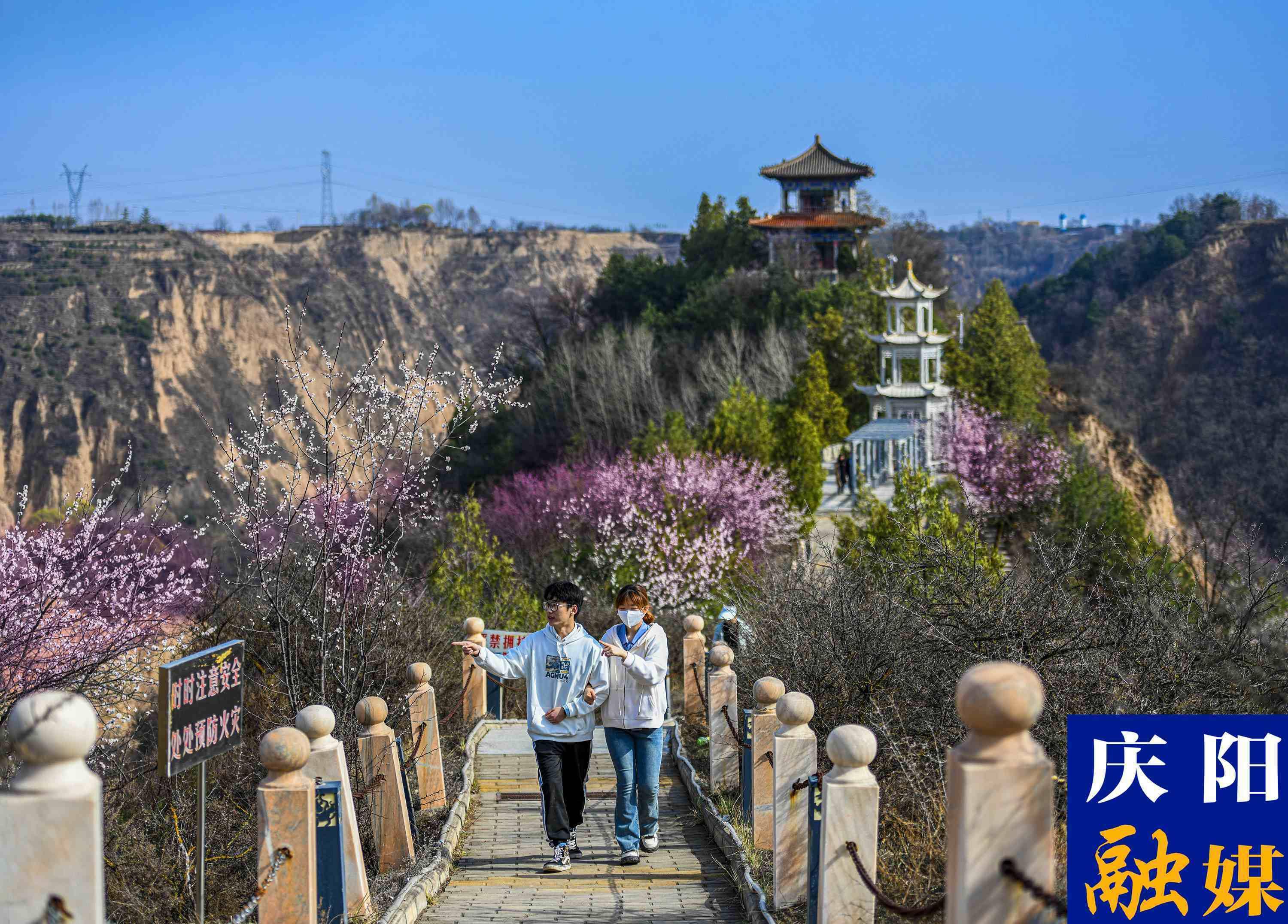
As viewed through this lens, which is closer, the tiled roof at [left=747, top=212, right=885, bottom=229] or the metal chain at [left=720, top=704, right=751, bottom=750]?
the metal chain at [left=720, top=704, right=751, bottom=750]

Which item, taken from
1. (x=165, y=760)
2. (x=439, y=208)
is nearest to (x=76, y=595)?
(x=165, y=760)

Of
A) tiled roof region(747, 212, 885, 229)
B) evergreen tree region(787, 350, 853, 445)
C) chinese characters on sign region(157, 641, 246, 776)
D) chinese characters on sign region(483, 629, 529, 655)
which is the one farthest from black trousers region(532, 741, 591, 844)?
tiled roof region(747, 212, 885, 229)

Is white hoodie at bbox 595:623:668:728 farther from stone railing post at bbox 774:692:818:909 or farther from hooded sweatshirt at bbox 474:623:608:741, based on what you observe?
stone railing post at bbox 774:692:818:909

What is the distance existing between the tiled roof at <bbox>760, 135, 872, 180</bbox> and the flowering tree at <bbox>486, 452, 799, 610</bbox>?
2872 centimetres

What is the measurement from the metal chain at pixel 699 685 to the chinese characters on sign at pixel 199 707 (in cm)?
614

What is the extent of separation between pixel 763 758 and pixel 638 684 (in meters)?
0.87

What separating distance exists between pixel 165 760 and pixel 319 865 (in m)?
1.14

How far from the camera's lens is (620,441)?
1473 inches

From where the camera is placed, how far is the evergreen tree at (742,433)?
27.1m

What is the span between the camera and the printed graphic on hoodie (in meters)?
7.00

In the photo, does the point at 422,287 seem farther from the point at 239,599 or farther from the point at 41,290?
the point at 239,599

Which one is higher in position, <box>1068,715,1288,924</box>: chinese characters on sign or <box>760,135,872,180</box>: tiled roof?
<box>760,135,872,180</box>: tiled roof

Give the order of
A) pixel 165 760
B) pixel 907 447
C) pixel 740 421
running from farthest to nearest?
1. pixel 907 447
2. pixel 740 421
3. pixel 165 760

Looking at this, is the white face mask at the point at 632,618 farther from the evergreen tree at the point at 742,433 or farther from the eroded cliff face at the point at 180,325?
the eroded cliff face at the point at 180,325
